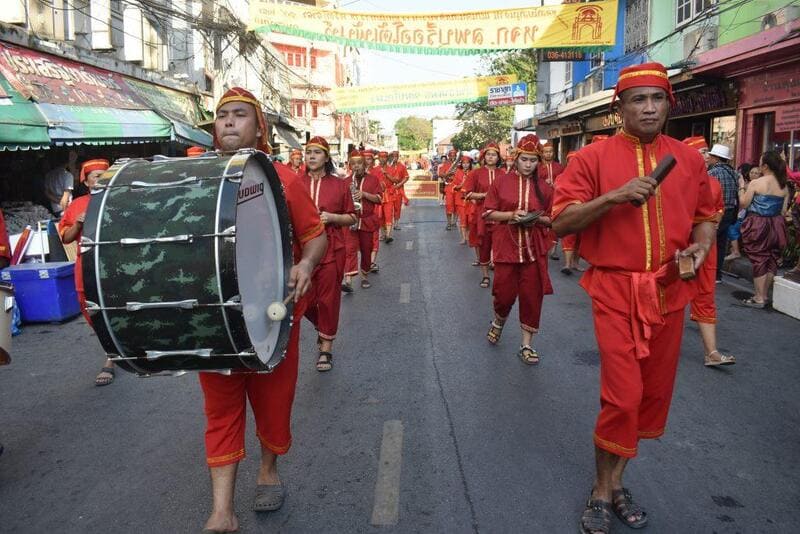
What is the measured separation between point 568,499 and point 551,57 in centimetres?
1744

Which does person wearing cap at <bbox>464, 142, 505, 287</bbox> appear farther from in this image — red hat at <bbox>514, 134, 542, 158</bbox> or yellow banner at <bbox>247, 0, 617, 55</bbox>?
yellow banner at <bbox>247, 0, 617, 55</bbox>

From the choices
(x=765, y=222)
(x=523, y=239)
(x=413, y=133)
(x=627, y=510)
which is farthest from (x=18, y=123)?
(x=413, y=133)

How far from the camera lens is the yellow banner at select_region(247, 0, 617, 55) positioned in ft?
47.2

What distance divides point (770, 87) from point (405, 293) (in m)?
7.63

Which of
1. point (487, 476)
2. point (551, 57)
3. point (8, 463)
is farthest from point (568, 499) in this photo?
point (551, 57)

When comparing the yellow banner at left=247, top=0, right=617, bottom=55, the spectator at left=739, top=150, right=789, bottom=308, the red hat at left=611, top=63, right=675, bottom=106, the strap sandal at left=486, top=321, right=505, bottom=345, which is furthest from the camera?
the yellow banner at left=247, top=0, right=617, bottom=55

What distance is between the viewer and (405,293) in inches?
377

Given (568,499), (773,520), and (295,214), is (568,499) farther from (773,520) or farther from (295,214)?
(295,214)

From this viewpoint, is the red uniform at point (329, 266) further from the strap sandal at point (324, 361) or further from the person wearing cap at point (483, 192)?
the person wearing cap at point (483, 192)

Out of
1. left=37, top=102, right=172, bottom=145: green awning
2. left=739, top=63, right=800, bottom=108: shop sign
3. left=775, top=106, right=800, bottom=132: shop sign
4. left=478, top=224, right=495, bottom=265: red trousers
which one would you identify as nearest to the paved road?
left=478, top=224, right=495, bottom=265: red trousers

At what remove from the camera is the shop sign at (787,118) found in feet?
37.0

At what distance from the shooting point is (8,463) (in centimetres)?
420

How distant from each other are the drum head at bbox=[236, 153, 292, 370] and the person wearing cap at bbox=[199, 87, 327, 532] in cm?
11

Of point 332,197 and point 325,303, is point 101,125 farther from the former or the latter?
point 325,303
